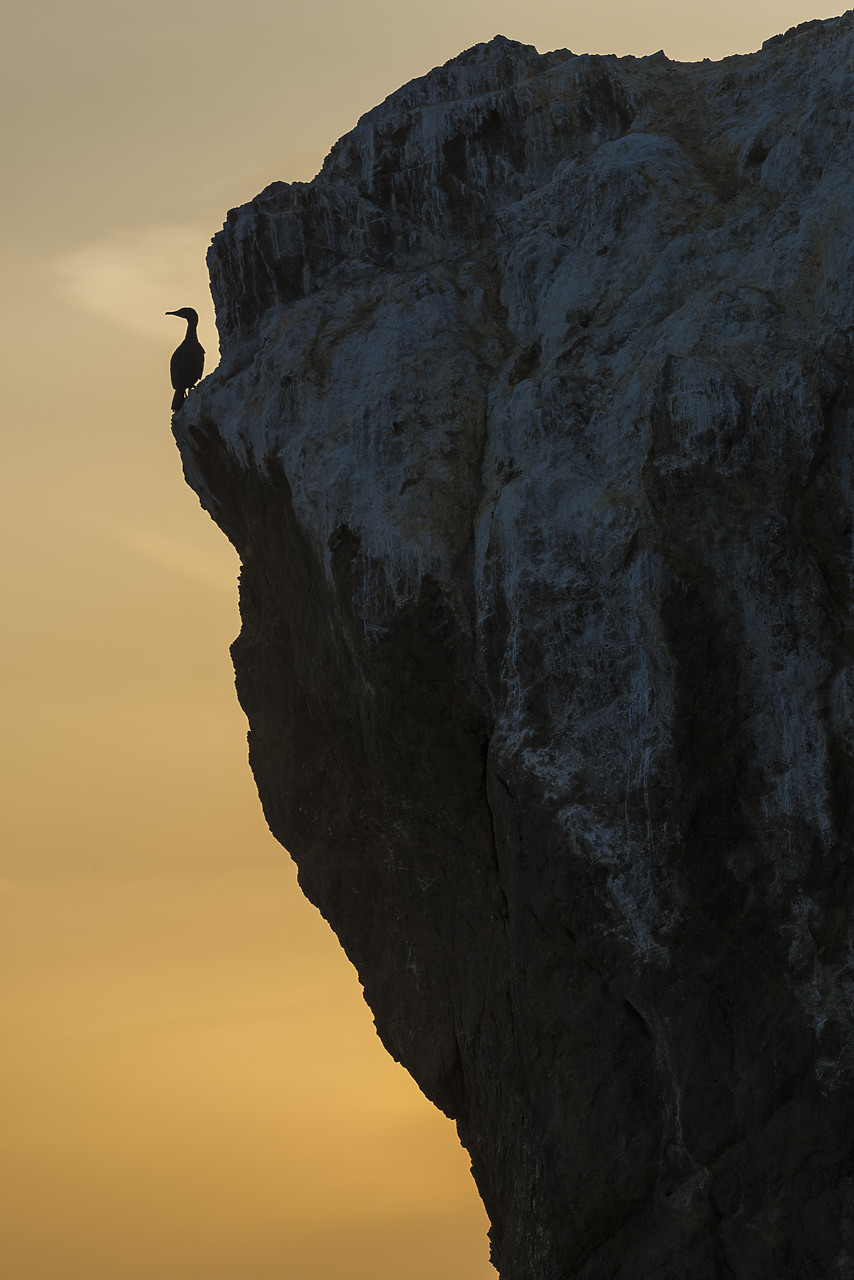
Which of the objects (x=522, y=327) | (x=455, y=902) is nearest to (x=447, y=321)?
(x=522, y=327)

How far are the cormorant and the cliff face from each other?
1.97 metres

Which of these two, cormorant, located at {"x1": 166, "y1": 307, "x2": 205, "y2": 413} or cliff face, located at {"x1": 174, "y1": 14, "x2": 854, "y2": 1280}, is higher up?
cormorant, located at {"x1": 166, "y1": 307, "x2": 205, "y2": 413}

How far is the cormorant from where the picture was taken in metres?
20.6

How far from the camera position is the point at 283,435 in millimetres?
17203

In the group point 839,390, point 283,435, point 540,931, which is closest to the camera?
point 839,390

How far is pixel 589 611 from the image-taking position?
14.4m

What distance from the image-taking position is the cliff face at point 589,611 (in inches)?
542

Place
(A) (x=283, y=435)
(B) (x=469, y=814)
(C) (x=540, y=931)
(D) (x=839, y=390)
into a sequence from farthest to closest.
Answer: (A) (x=283, y=435) → (B) (x=469, y=814) → (C) (x=540, y=931) → (D) (x=839, y=390)

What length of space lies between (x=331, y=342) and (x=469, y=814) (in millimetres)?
5468

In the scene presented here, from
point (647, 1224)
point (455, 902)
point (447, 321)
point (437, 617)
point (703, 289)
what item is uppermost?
point (447, 321)

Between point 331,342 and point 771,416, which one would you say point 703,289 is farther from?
point 331,342

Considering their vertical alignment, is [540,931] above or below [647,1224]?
above

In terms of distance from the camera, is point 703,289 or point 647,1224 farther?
point 703,289

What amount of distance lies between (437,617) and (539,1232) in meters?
5.84
